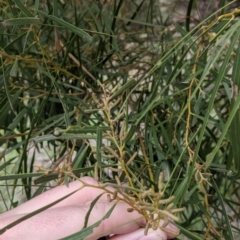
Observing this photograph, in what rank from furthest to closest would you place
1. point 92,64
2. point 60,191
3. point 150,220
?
point 92,64 → point 60,191 → point 150,220

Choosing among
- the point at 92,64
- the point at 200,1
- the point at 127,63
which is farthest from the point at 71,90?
the point at 200,1

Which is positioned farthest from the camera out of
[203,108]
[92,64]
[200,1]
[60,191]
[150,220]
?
[200,1]

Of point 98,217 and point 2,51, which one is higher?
point 2,51

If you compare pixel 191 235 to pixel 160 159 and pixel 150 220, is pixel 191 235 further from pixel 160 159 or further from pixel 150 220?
pixel 160 159

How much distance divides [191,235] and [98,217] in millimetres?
88

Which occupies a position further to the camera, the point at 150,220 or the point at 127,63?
the point at 127,63

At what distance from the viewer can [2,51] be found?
23.5 inches

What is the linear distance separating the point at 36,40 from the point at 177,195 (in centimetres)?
24

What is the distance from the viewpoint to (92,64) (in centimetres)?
83

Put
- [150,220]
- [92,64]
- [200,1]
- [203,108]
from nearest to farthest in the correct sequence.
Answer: [150,220] → [203,108] → [92,64] → [200,1]

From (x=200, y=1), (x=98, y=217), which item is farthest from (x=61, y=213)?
(x=200, y=1)

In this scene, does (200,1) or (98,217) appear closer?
(98,217)

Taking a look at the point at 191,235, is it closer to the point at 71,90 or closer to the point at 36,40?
the point at 36,40

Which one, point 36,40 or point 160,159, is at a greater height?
point 36,40
